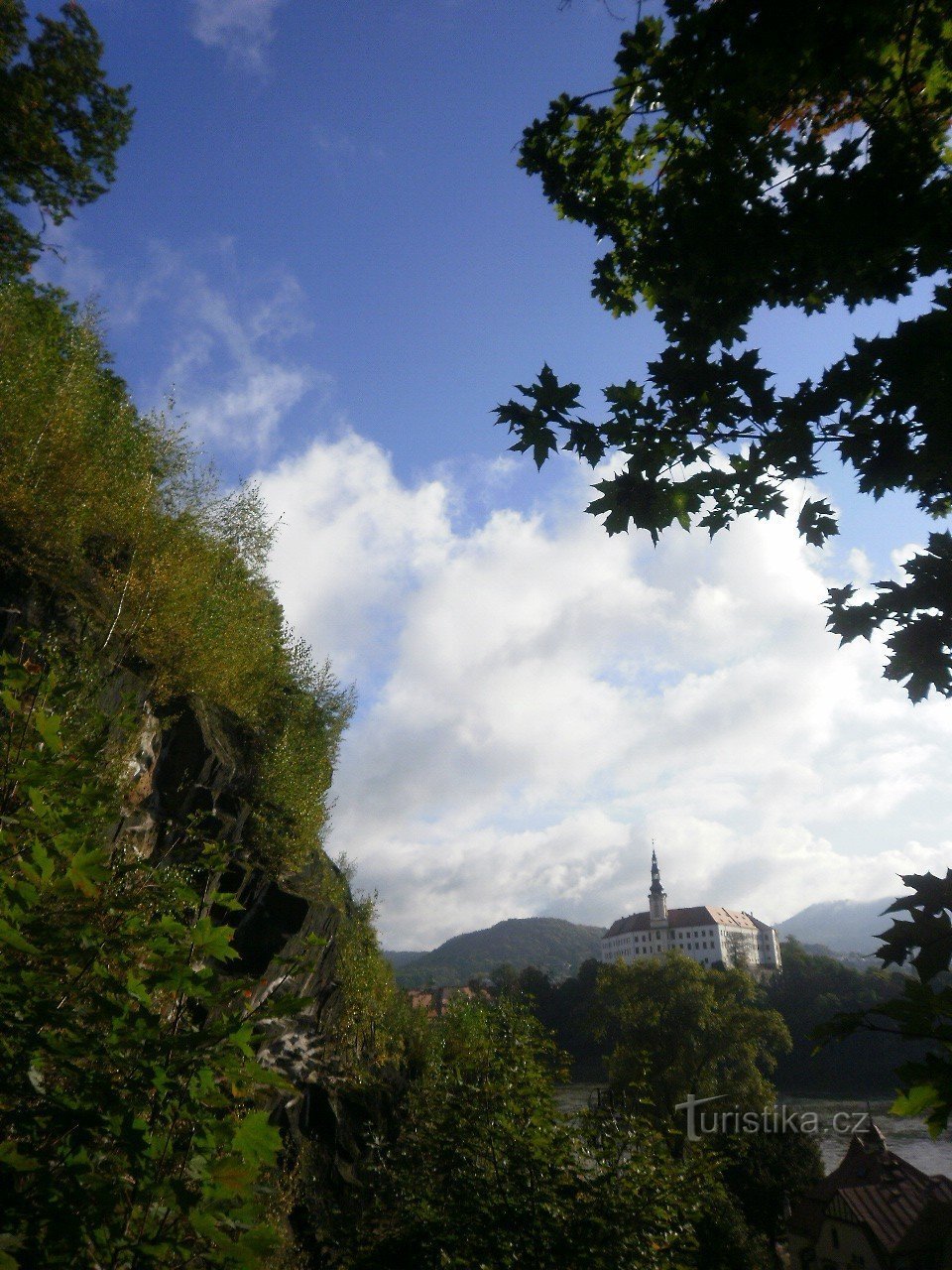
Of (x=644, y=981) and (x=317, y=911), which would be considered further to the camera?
(x=644, y=981)

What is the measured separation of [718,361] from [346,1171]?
13908 mm

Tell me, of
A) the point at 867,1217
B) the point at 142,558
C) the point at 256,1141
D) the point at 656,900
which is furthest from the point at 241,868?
the point at 656,900

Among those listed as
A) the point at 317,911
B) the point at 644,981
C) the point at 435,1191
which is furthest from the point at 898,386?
the point at 644,981

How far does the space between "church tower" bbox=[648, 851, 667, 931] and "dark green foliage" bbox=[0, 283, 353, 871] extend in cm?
13637

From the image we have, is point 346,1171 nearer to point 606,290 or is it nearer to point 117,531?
point 117,531

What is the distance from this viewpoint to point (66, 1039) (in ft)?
8.39

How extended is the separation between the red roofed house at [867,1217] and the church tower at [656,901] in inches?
4453

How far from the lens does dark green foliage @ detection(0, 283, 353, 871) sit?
9109 mm

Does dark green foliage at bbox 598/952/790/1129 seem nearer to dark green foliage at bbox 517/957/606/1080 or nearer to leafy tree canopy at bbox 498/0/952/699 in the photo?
dark green foliage at bbox 517/957/606/1080

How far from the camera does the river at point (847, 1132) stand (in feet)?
134

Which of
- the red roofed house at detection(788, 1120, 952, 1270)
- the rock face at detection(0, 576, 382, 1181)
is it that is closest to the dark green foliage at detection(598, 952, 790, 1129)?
the red roofed house at detection(788, 1120, 952, 1270)

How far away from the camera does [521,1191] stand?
22.5 ft

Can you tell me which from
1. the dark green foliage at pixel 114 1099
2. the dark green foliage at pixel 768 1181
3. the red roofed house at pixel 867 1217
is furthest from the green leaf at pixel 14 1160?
the dark green foliage at pixel 768 1181

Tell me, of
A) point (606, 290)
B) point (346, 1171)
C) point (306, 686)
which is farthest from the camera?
point (306, 686)
